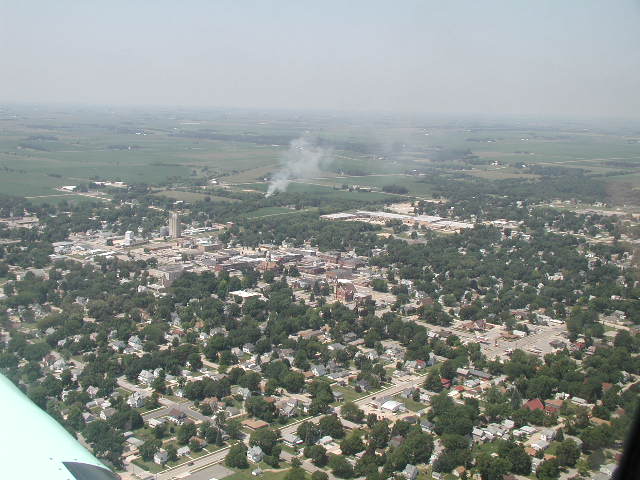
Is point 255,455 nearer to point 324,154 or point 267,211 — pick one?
point 267,211

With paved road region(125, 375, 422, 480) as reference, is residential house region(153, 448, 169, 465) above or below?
above

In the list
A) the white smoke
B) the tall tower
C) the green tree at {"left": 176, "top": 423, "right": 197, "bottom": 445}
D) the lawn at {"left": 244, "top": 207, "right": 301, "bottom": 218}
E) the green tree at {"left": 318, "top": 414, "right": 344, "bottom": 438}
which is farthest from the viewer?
the white smoke

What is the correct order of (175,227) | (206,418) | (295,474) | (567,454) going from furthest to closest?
1. (175,227)
2. (206,418)
3. (567,454)
4. (295,474)

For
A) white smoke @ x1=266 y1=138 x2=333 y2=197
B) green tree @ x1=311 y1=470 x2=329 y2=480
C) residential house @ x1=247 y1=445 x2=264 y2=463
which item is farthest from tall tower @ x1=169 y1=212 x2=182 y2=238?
green tree @ x1=311 y1=470 x2=329 y2=480

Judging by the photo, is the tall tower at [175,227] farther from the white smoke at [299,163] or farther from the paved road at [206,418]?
the paved road at [206,418]

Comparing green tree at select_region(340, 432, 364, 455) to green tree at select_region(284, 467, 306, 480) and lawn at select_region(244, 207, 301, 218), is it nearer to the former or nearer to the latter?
green tree at select_region(284, 467, 306, 480)

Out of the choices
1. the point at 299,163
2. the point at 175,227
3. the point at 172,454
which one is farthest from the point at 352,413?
the point at 299,163

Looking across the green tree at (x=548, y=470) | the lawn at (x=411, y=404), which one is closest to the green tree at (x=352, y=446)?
the lawn at (x=411, y=404)

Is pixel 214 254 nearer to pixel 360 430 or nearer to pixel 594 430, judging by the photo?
pixel 360 430

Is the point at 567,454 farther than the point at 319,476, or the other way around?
the point at 567,454
